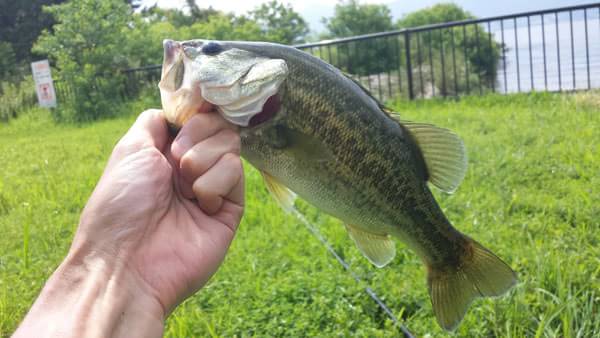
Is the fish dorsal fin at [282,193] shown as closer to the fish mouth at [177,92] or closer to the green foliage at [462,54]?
the fish mouth at [177,92]

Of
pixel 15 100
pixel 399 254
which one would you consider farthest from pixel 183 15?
pixel 399 254

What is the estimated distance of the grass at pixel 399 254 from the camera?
8.63 feet

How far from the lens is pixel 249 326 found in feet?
8.94

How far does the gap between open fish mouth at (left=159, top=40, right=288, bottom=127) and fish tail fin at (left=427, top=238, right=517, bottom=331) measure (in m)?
0.86

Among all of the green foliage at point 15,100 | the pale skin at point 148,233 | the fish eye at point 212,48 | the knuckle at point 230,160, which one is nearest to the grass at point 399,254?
the pale skin at point 148,233

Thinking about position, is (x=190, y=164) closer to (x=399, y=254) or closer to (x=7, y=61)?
(x=399, y=254)

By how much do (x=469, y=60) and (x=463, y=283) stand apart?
1091 centimetres

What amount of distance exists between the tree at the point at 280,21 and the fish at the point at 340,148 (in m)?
14.6

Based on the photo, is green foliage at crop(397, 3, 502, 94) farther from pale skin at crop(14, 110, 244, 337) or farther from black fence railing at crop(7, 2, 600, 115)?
pale skin at crop(14, 110, 244, 337)

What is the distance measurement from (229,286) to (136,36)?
12619 millimetres

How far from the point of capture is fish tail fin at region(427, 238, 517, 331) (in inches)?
71.9

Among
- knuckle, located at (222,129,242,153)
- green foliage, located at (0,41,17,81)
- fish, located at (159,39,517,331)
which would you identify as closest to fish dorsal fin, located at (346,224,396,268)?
fish, located at (159,39,517,331)

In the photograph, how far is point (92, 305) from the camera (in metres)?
1.34

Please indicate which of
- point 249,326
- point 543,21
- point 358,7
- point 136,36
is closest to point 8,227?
point 249,326
